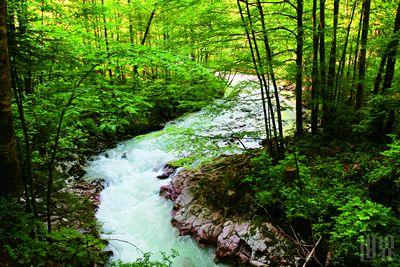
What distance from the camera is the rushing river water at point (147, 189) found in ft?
23.1

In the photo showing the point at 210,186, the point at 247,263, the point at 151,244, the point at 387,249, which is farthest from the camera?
the point at 210,186

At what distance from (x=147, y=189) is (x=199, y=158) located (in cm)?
307

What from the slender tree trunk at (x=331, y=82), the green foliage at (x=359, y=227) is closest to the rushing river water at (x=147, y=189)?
the slender tree trunk at (x=331, y=82)

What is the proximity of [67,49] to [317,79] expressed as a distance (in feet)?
20.1

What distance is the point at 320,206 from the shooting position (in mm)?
5543

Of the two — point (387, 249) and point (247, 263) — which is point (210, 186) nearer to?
point (247, 263)

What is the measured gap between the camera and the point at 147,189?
32.4 ft

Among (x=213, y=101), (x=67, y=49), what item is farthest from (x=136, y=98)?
(x=213, y=101)

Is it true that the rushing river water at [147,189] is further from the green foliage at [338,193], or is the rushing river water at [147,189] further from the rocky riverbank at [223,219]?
the green foliage at [338,193]

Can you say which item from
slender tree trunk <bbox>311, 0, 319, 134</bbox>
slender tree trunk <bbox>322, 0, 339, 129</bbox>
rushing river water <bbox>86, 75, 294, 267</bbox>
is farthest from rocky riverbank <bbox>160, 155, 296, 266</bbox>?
slender tree trunk <bbox>322, 0, 339, 129</bbox>

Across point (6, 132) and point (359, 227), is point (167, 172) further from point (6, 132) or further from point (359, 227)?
point (6, 132)

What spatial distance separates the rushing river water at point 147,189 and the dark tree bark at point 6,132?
1830mm

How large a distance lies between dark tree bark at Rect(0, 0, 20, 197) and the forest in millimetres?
16

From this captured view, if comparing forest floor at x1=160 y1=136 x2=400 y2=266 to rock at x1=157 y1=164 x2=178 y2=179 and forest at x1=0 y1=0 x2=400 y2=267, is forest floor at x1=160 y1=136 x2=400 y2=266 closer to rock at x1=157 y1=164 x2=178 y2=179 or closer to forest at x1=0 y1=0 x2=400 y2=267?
forest at x1=0 y1=0 x2=400 y2=267
